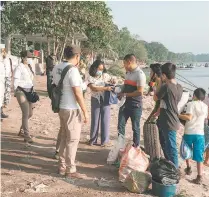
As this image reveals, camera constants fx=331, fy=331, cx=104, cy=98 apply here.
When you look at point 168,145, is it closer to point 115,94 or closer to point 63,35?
point 115,94

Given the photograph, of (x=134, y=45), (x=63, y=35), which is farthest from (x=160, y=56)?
(x=63, y=35)

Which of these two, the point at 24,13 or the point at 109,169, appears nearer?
the point at 109,169

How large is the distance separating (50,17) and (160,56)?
529 feet

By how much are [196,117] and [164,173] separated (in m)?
1.27

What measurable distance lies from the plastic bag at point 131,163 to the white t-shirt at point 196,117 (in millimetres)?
982

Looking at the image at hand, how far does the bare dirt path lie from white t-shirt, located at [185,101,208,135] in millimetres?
784

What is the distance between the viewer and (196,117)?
5.21m

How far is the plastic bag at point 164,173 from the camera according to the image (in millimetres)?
4324

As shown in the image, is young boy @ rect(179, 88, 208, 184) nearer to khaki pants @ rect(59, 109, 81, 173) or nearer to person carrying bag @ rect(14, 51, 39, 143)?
khaki pants @ rect(59, 109, 81, 173)

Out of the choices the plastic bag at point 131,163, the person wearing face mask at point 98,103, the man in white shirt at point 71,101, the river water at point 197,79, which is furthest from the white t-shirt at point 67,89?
the river water at point 197,79

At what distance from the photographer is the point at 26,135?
639 cm

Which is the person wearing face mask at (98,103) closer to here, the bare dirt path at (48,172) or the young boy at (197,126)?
the bare dirt path at (48,172)

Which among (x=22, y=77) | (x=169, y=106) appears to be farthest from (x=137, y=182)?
(x=22, y=77)

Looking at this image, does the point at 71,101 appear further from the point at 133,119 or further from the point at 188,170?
the point at 188,170
